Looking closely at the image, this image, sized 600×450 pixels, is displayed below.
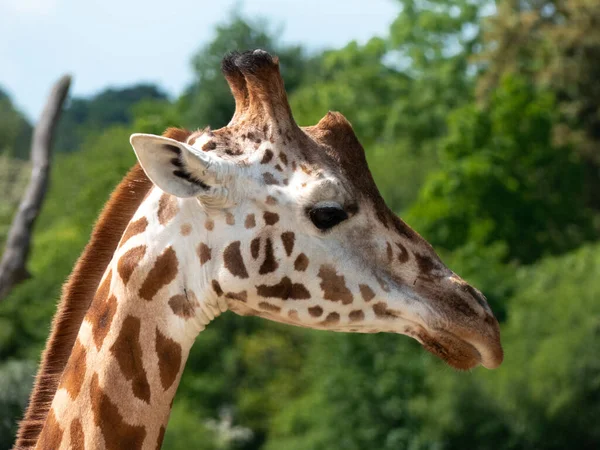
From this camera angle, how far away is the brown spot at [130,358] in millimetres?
4129

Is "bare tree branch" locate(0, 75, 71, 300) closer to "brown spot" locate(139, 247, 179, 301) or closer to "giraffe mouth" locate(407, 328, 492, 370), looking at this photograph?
"brown spot" locate(139, 247, 179, 301)

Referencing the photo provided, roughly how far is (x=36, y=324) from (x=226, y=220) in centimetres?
2792

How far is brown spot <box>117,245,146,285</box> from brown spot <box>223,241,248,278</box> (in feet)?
0.98

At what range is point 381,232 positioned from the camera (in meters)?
4.32

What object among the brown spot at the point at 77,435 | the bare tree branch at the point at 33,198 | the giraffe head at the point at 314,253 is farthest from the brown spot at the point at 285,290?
the bare tree branch at the point at 33,198

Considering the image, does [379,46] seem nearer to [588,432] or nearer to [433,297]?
[588,432]

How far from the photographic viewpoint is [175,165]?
405 cm

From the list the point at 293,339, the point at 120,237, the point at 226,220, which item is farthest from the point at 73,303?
the point at 293,339

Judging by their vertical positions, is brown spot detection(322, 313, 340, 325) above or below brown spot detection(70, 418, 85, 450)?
above

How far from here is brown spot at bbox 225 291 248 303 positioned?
13.7 feet

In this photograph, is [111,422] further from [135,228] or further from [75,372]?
[135,228]

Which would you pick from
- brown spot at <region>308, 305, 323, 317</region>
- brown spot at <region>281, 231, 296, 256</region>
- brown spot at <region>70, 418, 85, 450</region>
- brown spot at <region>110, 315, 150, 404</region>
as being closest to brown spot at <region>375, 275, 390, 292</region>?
brown spot at <region>308, 305, 323, 317</region>

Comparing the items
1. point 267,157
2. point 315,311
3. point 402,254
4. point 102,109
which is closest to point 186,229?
point 267,157

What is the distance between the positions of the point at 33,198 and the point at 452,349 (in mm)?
6719
